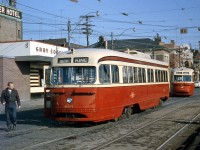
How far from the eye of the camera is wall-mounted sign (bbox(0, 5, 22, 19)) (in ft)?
145

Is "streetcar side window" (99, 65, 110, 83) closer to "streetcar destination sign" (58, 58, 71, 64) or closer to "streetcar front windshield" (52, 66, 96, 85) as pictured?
"streetcar front windshield" (52, 66, 96, 85)

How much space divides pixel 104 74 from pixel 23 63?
21.8 metres

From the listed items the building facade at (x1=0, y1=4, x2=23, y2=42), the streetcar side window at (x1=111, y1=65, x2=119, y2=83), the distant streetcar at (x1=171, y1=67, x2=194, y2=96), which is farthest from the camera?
the building facade at (x1=0, y1=4, x2=23, y2=42)

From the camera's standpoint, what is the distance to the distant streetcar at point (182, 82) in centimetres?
3990

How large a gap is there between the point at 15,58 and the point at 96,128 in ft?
69.3

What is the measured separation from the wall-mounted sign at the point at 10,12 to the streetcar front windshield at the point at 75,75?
31515mm

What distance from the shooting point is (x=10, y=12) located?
46062 millimetres

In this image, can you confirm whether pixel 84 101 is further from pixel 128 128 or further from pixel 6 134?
pixel 6 134

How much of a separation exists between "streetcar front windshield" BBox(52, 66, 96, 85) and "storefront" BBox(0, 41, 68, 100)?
18.4 metres

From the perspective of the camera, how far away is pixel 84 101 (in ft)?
45.2

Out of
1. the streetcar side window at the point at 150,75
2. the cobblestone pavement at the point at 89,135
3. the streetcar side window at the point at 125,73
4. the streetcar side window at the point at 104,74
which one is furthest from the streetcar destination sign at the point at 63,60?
the streetcar side window at the point at 150,75

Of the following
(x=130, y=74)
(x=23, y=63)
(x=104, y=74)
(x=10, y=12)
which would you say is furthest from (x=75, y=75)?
(x=10, y=12)

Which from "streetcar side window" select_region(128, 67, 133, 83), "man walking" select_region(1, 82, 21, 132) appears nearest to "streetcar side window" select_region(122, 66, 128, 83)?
"streetcar side window" select_region(128, 67, 133, 83)

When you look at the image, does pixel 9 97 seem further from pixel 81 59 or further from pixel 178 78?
pixel 178 78
